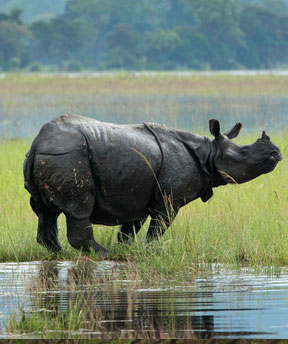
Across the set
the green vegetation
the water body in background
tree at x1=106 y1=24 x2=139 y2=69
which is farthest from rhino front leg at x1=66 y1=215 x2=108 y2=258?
tree at x1=106 y1=24 x2=139 y2=69

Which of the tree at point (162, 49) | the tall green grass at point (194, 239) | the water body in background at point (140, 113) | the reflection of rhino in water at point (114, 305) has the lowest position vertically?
the reflection of rhino in water at point (114, 305)

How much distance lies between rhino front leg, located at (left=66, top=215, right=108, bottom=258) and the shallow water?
181 millimetres

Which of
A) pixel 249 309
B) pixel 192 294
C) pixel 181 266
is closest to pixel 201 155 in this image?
pixel 181 266

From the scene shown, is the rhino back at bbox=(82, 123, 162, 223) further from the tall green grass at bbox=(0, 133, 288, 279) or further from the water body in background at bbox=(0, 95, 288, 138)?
the water body in background at bbox=(0, 95, 288, 138)

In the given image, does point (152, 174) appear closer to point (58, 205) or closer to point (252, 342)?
point (58, 205)

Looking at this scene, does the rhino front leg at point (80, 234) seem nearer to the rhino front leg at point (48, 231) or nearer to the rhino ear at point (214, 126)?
the rhino front leg at point (48, 231)

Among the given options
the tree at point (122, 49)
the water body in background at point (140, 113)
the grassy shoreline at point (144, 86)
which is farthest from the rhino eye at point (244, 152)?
the tree at point (122, 49)

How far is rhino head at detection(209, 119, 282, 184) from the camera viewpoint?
26.0ft

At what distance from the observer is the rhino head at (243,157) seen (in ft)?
26.0

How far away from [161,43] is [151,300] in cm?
7279

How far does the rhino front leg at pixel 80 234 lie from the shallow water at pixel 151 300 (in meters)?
0.18

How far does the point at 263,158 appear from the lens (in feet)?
26.0

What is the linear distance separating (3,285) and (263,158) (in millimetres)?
2684

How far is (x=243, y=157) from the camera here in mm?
7988
